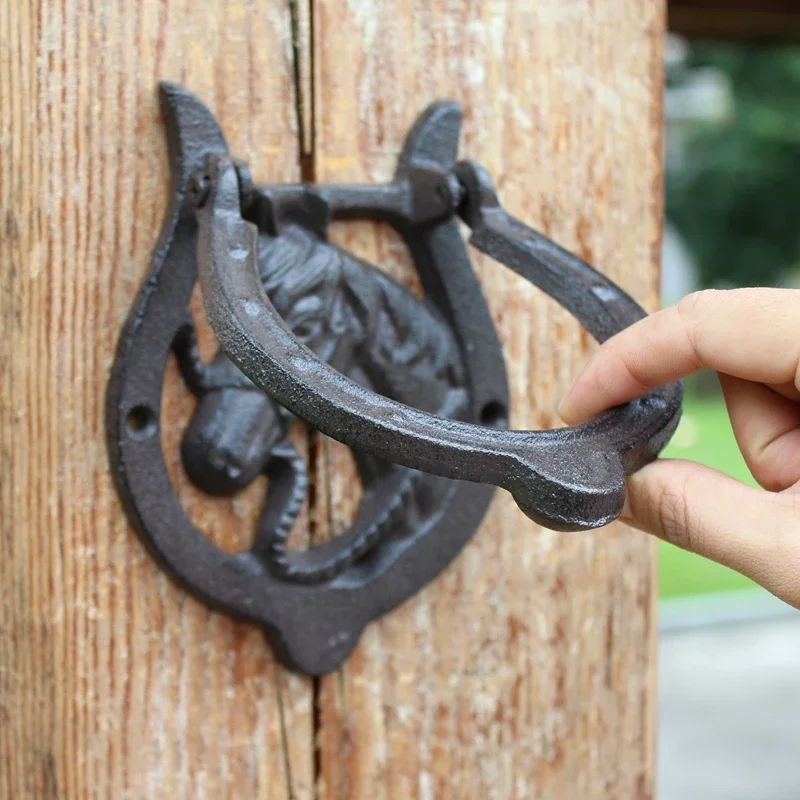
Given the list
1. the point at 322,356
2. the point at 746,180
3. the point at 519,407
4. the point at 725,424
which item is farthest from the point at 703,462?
the point at 746,180

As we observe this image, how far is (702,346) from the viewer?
39 centimetres

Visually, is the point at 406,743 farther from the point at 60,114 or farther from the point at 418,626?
the point at 60,114

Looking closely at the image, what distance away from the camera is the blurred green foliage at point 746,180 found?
8586 millimetres

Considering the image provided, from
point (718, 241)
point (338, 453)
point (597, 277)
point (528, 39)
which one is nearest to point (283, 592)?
point (338, 453)

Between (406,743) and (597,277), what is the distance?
0.26 metres

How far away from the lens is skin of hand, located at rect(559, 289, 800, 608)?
38 cm

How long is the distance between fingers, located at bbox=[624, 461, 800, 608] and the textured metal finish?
12cm

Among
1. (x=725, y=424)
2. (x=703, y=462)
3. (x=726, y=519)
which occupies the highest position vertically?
(x=726, y=519)

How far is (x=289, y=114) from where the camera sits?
0.48 meters

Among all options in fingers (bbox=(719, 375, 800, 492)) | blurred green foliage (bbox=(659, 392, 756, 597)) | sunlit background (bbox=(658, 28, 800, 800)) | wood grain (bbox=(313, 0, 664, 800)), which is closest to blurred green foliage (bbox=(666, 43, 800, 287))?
sunlit background (bbox=(658, 28, 800, 800))

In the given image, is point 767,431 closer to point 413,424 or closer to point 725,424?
point 413,424

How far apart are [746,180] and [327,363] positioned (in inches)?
376

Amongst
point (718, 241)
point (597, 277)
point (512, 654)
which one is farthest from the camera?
point (718, 241)

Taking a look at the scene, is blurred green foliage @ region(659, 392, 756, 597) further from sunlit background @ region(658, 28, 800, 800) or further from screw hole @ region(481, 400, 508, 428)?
screw hole @ region(481, 400, 508, 428)
